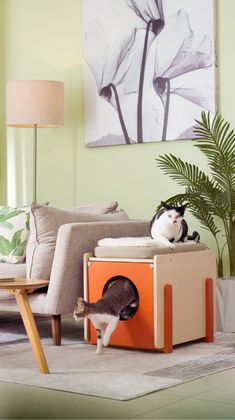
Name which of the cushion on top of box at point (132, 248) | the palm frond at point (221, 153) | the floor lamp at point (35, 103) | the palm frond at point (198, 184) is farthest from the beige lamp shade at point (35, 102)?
the cushion on top of box at point (132, 248)

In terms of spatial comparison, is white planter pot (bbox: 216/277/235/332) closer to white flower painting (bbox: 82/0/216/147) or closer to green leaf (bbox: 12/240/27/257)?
white flower painting (bbox: 82/0/216/147)

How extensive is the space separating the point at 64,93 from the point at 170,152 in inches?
39.8

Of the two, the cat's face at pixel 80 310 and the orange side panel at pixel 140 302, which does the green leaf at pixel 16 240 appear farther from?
the cat's face at pixel 80 310

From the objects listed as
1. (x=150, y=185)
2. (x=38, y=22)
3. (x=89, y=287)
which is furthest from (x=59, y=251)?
(x=38, y=22)

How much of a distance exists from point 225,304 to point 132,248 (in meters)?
0.88

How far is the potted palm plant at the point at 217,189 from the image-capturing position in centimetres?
460

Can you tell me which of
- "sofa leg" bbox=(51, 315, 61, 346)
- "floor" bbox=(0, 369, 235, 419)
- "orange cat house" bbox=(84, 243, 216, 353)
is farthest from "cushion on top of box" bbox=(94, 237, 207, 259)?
"floor" bbox=(0, 369, 235, 419)

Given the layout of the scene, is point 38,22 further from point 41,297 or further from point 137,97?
point 41,297

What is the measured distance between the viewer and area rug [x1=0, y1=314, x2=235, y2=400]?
10.7 ft

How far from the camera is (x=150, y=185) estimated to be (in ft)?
17.5

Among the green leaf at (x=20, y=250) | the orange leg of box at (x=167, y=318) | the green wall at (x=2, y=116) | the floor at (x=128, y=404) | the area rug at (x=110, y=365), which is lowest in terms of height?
the area rug at (x=110, y=365)

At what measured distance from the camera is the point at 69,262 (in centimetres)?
420

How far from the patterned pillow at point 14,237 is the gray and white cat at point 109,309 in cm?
81

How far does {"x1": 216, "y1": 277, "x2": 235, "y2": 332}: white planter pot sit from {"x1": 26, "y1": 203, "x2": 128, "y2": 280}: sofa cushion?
3.00ft
